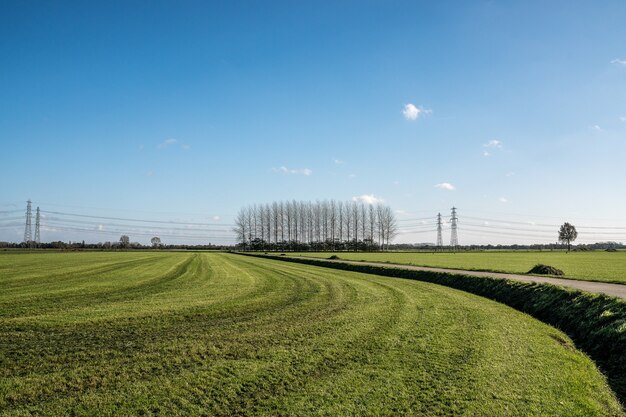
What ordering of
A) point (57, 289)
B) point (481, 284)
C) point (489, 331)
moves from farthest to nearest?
point (481, 284) < point (57, 289) < point (489, 331)

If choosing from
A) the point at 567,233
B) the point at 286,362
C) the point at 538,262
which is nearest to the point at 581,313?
the point at 286,362

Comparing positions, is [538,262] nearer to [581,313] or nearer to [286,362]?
[581,313]

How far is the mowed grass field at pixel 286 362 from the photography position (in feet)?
21.8

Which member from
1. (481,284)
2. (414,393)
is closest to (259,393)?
(414,393)

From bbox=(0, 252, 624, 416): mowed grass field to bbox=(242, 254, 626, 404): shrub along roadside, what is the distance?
533mm

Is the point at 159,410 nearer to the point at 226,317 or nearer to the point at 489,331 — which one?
the point at 226,317

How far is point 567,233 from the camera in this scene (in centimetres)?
18538

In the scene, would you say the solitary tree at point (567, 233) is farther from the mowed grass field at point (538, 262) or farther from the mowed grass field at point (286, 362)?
the mowed grass field at point (286, 362)

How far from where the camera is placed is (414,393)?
709 centimetres

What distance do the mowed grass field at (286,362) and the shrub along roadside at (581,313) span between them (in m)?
0.53

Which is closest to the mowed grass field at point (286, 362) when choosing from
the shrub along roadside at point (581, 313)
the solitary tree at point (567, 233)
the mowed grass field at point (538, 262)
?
the shrub along roadside at point (581, 313)

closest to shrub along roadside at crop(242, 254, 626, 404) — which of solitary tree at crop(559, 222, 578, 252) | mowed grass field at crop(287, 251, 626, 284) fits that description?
mowed grass field at crop(287, 251, 626, 284)

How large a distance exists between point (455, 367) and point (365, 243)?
406ft

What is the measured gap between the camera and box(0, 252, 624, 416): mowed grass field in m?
6.65
